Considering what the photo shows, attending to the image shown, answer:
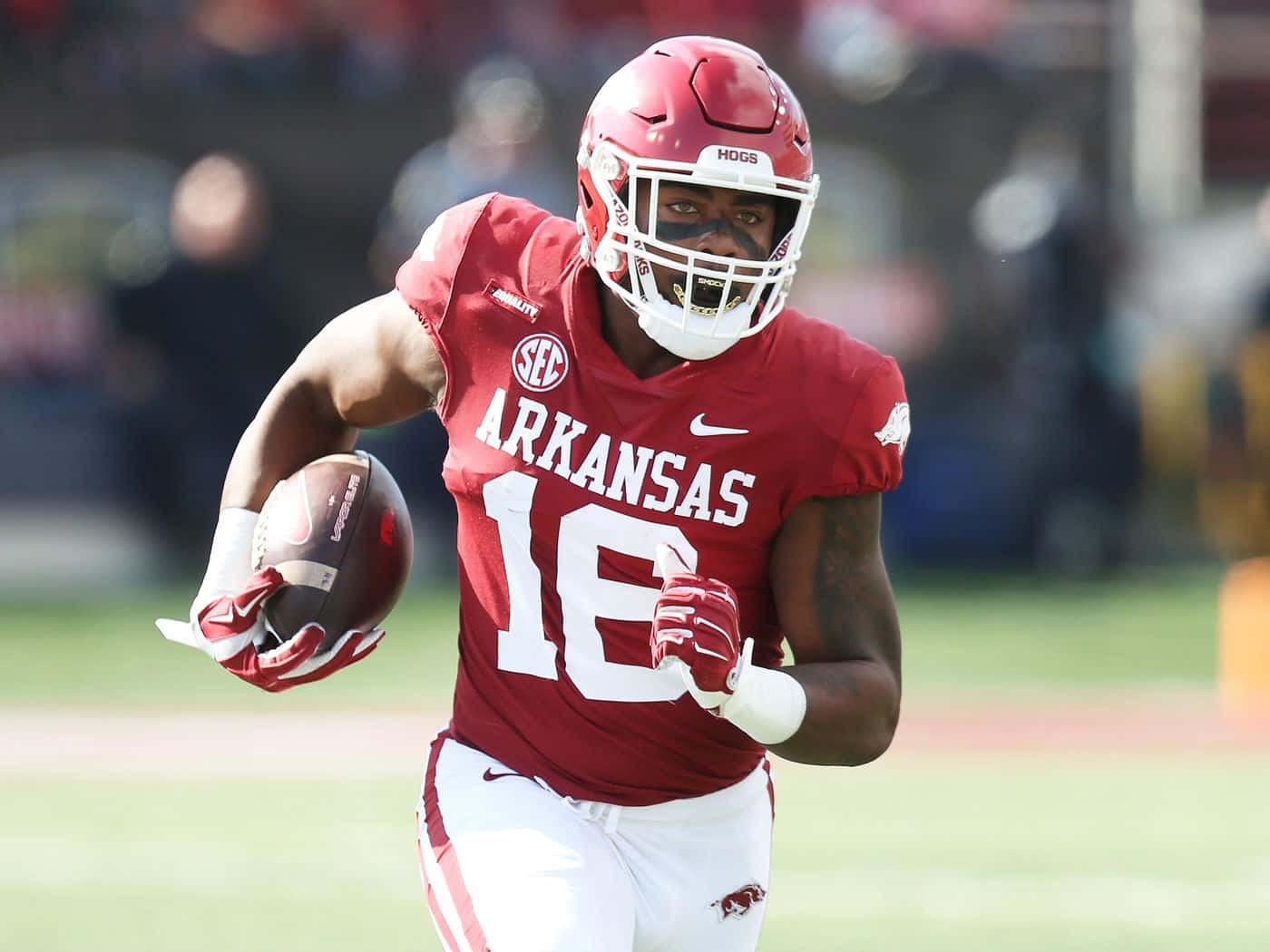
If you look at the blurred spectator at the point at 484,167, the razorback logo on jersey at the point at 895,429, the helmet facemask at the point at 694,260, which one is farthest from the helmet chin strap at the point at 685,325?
the blurred spectator at the point at 484,167

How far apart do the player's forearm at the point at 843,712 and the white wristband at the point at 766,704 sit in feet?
0.10

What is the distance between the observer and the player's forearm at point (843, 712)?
322 cm

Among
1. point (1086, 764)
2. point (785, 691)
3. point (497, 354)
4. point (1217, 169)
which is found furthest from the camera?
point (1217, 169)

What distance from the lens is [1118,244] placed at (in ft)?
38.0

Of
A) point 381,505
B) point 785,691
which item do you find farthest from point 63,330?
point 785,691

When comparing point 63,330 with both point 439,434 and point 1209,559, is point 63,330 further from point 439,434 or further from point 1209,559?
point 1209,559

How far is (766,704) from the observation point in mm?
3109

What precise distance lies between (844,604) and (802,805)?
11.9ft

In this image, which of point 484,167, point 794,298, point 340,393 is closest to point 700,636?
point 340,393

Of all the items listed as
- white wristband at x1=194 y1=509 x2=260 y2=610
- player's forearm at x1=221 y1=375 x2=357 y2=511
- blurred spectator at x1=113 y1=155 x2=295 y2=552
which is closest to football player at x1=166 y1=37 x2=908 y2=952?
white wristband at x1=194 y1=509 x2=260 y2=610

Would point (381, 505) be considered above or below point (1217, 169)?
Result: below

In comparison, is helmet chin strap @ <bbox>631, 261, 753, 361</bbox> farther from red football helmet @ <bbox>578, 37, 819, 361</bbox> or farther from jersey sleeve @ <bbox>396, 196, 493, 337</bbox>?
jersey sleeve @ <bbox>396, 196, 493, 337</bbox>

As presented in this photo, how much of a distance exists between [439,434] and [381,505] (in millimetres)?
6862

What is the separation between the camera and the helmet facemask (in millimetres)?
3232
